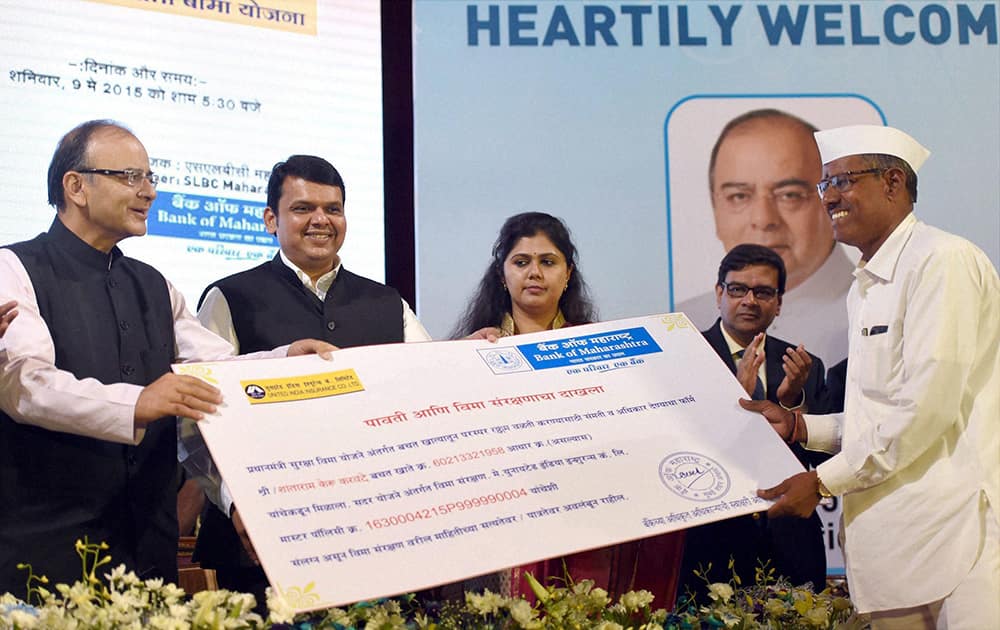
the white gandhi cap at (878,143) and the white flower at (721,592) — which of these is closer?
the white flower at (721,592)

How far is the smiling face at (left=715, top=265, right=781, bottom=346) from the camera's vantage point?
14.0 ft

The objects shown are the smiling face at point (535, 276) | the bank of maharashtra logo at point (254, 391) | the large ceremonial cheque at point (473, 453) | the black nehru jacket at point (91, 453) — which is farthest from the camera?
the smiling face at point (535, 276)

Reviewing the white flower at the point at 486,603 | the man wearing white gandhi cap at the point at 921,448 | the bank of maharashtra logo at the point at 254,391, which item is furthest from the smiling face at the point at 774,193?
the white flower at the point at 486,603

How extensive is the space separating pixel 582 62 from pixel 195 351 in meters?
2.34

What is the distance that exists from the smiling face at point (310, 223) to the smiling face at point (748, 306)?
1586mm

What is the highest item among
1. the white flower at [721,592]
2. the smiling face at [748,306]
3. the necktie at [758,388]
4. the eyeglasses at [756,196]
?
the eyeglasses at [756,196]

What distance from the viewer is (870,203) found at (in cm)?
296

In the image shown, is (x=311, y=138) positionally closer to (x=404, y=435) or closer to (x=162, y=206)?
(x=162, y=206)

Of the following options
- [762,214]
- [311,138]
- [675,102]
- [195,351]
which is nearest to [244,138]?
[311,138]

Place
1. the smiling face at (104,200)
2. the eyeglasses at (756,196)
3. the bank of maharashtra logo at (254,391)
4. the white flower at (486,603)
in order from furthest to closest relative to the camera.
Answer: the eyeglasses at (756,196) → the smiling face at (104,200) → the bank of maharashtra logo at (254,391) → the white flower at (486,603)

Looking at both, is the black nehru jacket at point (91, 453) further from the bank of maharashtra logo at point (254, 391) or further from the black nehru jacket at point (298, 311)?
the bank of maharashtra logo at point (254, 391)

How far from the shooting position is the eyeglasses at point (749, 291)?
4367 mm

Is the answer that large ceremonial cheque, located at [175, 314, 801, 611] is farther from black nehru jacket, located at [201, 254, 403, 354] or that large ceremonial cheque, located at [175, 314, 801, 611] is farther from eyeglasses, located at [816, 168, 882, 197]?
black nehru jacket, located at [201, 254, 403, 354]

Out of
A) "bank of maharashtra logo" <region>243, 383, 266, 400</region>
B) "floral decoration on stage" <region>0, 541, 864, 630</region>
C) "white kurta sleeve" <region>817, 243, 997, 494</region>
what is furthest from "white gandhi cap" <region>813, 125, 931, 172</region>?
"bank of maharashtra logo" <region>243, 383, 266, 400</region>
